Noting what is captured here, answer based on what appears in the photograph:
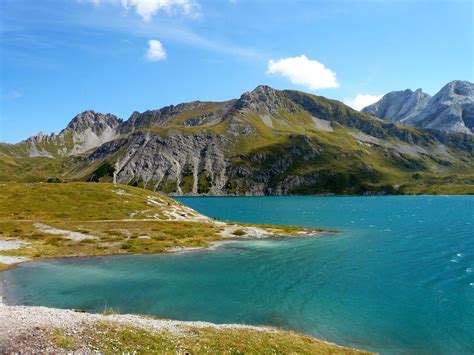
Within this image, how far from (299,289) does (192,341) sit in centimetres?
2653

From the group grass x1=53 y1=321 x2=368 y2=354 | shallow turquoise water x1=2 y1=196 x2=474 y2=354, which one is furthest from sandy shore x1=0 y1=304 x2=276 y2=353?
shallow turquoise water x1=2 y1=196 x2=474 y2=354

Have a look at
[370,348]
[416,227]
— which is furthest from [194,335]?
[416,227]

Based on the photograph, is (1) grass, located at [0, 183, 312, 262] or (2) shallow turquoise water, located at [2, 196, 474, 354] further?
(1) grass, located at [0, 183, 312, 262]

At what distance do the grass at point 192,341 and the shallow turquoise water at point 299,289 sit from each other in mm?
6836

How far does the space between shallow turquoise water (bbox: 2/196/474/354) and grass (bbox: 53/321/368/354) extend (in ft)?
22.4

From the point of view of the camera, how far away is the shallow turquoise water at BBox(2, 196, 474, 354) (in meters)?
36.8

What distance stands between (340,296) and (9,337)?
37.3 meters

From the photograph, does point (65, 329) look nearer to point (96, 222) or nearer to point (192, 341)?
point (192, 341)

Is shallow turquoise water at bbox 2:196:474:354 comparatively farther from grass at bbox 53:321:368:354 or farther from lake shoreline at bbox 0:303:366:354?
grass at bbox 53:321:368:354

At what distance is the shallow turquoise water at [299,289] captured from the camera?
36.8 meters

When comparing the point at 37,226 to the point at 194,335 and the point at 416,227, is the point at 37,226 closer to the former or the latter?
the point at 194,335

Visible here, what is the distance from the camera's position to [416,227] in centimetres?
12475

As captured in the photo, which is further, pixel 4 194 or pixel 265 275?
pixel 4 194

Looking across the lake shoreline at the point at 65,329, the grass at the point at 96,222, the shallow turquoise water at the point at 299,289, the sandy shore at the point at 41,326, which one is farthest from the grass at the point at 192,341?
the grass at the point at 96,222
